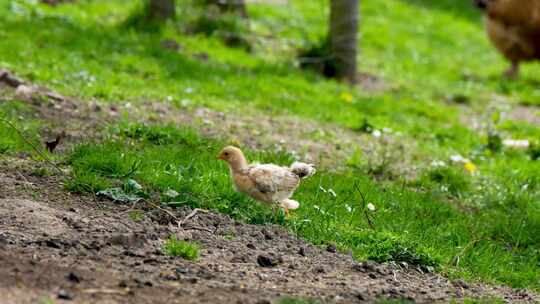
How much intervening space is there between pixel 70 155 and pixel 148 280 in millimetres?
2677

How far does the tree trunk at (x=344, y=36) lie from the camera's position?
1411 centimetres

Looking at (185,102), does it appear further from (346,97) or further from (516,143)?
(516,143)


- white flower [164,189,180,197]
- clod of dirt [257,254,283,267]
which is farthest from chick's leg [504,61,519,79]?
clod of dirt [257,254,283,267]

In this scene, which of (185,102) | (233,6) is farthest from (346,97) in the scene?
(233,6)

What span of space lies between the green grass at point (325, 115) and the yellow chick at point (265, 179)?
154 mm

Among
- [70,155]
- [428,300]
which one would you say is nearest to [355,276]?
[428,300]

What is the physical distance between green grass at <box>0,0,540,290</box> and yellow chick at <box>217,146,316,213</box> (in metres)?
0.15

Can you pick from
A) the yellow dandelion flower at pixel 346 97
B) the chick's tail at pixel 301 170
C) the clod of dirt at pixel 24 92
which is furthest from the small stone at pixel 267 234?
the yellow dandelion flower at pixel 346 97

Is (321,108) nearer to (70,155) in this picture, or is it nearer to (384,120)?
(384,120)

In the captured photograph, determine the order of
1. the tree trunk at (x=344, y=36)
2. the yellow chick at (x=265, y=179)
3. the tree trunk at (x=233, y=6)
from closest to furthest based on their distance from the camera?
1. the yellow chick at (x=265, y=179)
2. the tree trunk at (x=344, y=36)
3. the tree trunk at (x=233, y=6)

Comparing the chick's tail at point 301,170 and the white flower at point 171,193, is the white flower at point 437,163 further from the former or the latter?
the white flower at point 171,193

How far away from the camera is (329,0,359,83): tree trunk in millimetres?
14109

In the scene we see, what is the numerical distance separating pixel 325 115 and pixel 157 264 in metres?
6.33

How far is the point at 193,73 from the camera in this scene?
41.0 feet
